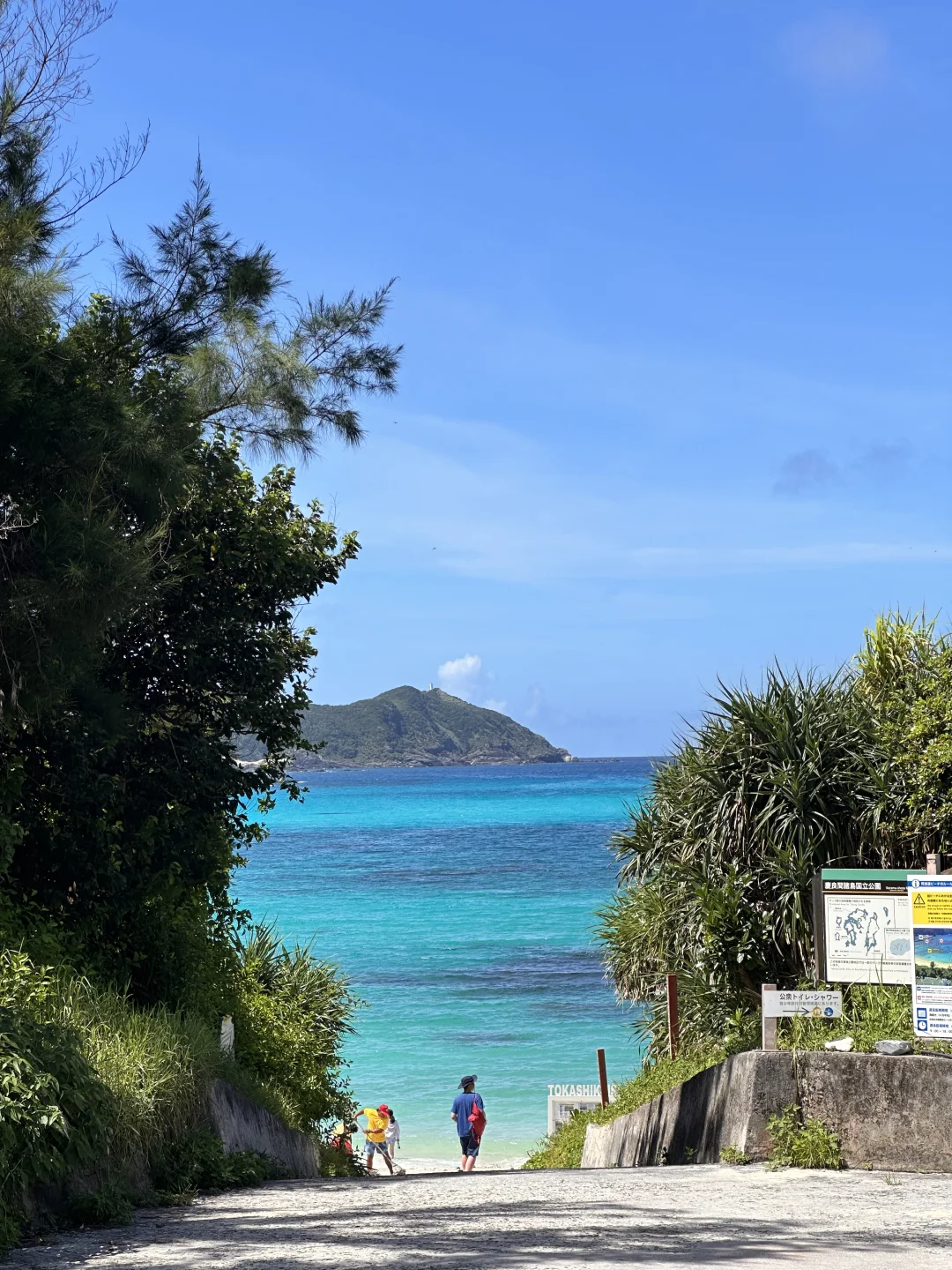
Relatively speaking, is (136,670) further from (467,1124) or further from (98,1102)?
(467,1124)

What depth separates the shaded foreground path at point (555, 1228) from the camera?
5.55 m

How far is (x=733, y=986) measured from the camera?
13.8m

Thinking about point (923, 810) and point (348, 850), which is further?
point (348, 850)

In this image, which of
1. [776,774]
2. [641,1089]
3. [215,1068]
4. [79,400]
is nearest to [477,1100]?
[641,1089]

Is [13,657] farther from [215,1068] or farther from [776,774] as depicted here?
[776,774]

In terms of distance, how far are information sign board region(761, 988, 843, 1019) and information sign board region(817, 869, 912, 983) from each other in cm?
51

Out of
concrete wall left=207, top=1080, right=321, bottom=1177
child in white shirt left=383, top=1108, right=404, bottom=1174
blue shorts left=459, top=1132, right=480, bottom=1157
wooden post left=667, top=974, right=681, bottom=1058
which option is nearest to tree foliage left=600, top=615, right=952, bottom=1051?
wooden post left=667, top=974, right=681, bottom=1058

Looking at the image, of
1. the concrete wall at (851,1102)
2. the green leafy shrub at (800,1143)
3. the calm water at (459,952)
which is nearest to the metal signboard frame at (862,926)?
the concrete wall at (851,1102)

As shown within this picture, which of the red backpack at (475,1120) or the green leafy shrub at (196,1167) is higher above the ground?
the green leafy shrub at (196,1167)

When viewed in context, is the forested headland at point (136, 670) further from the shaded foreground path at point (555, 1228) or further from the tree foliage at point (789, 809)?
the tree foliage at point (789, 809)

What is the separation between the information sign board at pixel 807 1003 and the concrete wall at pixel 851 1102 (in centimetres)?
38

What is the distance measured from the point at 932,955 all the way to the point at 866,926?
2.13 ft

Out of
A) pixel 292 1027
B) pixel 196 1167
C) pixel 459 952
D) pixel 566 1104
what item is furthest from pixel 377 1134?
pixel 459 952

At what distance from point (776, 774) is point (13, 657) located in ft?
26.2
